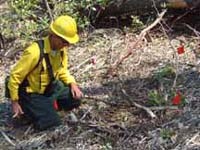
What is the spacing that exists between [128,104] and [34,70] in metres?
0.86

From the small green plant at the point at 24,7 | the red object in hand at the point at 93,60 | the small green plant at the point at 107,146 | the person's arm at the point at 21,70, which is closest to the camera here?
the small green plant at the point at 107,146

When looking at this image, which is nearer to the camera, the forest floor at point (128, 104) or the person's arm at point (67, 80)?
the forest floor at point (128, 104)

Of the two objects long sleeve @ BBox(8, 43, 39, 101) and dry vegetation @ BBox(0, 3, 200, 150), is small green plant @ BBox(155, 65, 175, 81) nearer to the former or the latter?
dry vegetation @ BBox(0, 3, 200, 150)

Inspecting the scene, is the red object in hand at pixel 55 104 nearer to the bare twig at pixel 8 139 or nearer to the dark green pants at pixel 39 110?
the dark green pants at pixel 39 110

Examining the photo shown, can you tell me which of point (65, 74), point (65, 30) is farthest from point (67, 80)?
point (65, 30)

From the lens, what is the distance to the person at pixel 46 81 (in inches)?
175

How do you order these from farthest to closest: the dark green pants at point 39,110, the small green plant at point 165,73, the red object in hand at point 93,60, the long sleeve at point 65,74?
the red object in hand at point 93,60, the small green plant at point 165,73, the long sleeve at point 65,74, the dark green pants at point 39,110

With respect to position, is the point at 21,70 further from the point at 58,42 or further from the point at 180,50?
the point at 180,50

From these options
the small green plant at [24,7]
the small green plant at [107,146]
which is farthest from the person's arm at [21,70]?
the small green plant at [24,7]

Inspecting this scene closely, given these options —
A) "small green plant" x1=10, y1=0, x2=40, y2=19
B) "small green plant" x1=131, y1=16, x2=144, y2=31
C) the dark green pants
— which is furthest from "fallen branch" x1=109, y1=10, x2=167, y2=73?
"small green plant" x1=10, y1=0, x2=40, y2=19

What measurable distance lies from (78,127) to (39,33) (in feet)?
7.04

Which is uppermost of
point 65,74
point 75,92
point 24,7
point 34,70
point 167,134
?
point 24,7

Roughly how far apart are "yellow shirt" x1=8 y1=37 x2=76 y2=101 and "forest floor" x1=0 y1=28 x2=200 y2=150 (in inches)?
13.5

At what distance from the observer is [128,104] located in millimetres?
4875
